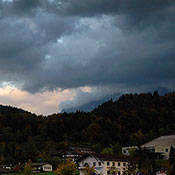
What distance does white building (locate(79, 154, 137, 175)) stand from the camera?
83688 mm

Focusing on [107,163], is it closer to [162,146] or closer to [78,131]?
[162,146]

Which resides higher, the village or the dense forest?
the dense forest

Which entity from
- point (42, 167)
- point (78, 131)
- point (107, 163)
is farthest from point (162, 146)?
point (78, 131)

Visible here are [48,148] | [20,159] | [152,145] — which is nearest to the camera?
[152,145]

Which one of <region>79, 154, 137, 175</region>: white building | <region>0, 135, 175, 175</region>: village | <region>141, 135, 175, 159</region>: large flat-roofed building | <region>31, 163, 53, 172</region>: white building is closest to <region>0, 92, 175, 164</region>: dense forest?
<region>31, 163, 53, 172</region>: white building

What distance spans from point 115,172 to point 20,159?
55421 millimetres

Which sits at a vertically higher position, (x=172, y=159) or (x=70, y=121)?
(x=70, y=121)

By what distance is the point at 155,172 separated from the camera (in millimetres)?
72812

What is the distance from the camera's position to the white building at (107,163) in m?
83.7

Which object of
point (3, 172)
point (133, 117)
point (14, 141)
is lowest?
point (3, 172)

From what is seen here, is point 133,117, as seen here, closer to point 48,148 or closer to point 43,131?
point 43,131

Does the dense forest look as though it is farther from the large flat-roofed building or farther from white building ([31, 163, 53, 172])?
the large flat-roofed building

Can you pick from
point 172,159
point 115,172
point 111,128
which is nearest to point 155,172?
point 172,159

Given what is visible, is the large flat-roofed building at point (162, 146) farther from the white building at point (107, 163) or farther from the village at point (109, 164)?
the white building at point (107, 163)
